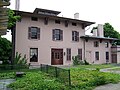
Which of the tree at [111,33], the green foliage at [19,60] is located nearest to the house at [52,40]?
the green foliage at [19,60]

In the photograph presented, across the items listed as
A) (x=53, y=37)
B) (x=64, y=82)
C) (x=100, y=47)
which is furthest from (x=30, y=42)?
(x=64, y=82)

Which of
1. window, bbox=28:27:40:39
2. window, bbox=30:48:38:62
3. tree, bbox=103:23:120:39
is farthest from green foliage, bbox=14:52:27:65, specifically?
tree, bbox=103:23:120:39

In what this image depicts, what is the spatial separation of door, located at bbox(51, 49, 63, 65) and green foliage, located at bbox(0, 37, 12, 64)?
641cm

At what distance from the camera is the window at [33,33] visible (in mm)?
26453

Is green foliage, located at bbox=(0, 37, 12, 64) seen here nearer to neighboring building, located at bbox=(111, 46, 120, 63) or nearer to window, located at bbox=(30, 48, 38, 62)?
window, located at bbox=(30, 48, 38, 62)

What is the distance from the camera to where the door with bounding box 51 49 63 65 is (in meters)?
28.2

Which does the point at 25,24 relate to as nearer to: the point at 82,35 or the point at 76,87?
the point at 82,35

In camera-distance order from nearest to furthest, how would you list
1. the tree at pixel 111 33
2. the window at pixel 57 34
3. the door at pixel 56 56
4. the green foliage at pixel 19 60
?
the green foliage at pixel 19 60 → the door at pixel 56 56 → the window at pixel 57 34 → the tree at pixel 111 33

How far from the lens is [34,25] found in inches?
1062

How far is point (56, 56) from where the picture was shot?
28500 mm

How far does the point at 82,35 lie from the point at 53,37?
17.5ft

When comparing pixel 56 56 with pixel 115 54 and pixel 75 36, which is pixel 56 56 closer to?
pixel 75 36

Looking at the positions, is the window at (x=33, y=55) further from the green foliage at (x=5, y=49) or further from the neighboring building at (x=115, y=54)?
the neighboring building at (x=115, y=54)

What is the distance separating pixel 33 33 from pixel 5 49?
5.07 metres
